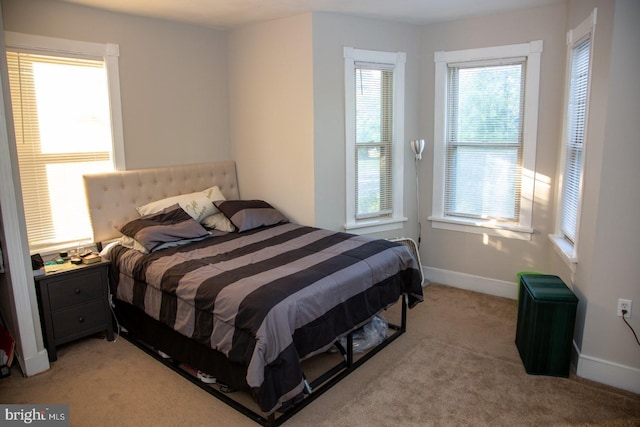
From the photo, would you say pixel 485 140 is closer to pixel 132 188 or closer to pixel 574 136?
pixel 574 136

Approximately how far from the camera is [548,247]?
3.97m

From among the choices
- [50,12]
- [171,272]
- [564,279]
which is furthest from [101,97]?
[564,279]

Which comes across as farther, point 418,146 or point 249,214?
point 418,146

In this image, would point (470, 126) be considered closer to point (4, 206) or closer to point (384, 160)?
point (384, 160)

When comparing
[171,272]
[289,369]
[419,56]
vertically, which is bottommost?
[289,369]

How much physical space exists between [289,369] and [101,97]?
9.34ft

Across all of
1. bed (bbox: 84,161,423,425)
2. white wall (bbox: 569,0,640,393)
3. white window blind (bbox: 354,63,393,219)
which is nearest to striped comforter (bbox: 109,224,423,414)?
bed (bbox: 84,161,423,425)

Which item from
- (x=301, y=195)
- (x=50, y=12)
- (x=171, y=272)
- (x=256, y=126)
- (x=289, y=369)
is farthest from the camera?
(x=256, y=126)

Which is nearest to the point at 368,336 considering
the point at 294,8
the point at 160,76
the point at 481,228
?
the point at 481,228

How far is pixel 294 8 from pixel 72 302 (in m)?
2.86

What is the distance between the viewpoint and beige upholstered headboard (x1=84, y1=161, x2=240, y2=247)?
3723 millimetres

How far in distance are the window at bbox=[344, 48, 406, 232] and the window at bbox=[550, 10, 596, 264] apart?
144cm

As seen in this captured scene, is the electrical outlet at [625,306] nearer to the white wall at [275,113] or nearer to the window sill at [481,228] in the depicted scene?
the window sill at [481,228]

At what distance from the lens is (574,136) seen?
3.44 meters
